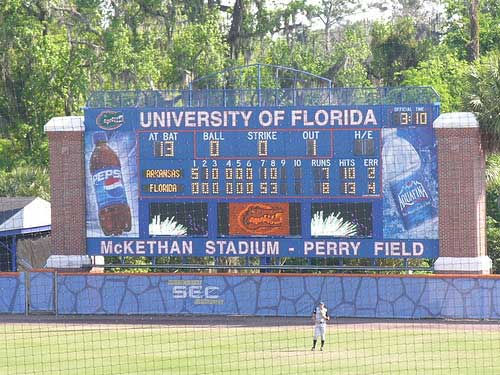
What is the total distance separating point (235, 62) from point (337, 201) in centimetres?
2024

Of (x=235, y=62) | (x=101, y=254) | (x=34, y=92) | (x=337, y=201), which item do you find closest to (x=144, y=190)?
(x=101, y=254)

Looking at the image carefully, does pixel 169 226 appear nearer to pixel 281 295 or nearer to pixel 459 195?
pixel 281 295

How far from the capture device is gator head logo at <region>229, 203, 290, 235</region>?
34.1 meters

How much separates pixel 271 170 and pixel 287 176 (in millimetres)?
476

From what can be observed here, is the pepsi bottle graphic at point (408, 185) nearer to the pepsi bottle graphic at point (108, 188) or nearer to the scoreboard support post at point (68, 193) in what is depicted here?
the pepsi bottle graphic at point (108, 188)

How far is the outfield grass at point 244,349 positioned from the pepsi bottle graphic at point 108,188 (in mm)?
3213

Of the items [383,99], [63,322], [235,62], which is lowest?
[63,322]

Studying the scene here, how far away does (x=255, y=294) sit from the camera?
34.8 metres

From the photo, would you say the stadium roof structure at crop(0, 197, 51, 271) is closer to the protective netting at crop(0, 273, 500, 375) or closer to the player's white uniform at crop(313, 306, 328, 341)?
the protective netting at crop(0, 273, 500, 375)

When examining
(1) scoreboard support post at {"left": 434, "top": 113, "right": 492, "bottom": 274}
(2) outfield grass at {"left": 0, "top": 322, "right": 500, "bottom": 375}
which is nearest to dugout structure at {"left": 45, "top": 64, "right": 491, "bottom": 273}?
(1) scoreboard support post at {"left": 434, "top": 113, "right": 492, "bottom": 274}

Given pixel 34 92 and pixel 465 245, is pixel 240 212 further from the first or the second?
pixel 34 92

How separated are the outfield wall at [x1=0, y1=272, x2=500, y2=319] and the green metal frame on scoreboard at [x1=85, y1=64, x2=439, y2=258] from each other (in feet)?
2.75

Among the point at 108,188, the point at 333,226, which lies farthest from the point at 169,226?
the point at 333,226

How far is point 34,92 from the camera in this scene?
48438mm
